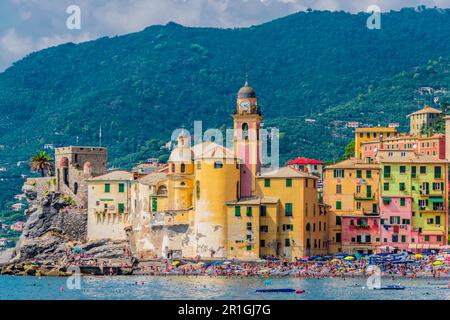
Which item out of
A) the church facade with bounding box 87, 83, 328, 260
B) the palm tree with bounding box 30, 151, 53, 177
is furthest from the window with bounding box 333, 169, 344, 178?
the palm tree with bounding box 30, 151, 53, 177

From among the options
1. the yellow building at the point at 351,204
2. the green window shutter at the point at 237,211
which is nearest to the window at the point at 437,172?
the yellow building at the point at 351,204

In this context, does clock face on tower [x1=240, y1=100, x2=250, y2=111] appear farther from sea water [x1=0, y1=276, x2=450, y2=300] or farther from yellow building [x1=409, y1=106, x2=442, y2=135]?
yellow building [x1=409, y1=106, x2=442, y2=135]

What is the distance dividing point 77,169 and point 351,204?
2855cm

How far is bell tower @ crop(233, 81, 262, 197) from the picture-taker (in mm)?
95312

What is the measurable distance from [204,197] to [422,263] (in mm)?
19053

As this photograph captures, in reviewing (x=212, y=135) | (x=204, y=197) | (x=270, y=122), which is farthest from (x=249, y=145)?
(x=270, y=122)

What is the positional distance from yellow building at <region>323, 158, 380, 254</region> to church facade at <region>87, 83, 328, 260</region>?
4.93ft

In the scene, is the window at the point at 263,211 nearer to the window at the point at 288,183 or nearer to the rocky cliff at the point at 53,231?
the window at the point at 288,183

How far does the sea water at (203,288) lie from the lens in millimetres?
70812

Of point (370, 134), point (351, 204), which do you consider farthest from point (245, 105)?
point (370, 134)

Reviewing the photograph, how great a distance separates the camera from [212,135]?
161 meters

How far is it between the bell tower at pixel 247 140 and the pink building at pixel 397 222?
1209 centimetres

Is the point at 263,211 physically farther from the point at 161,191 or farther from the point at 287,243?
the point at 161,191

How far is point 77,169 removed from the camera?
109625 mm
